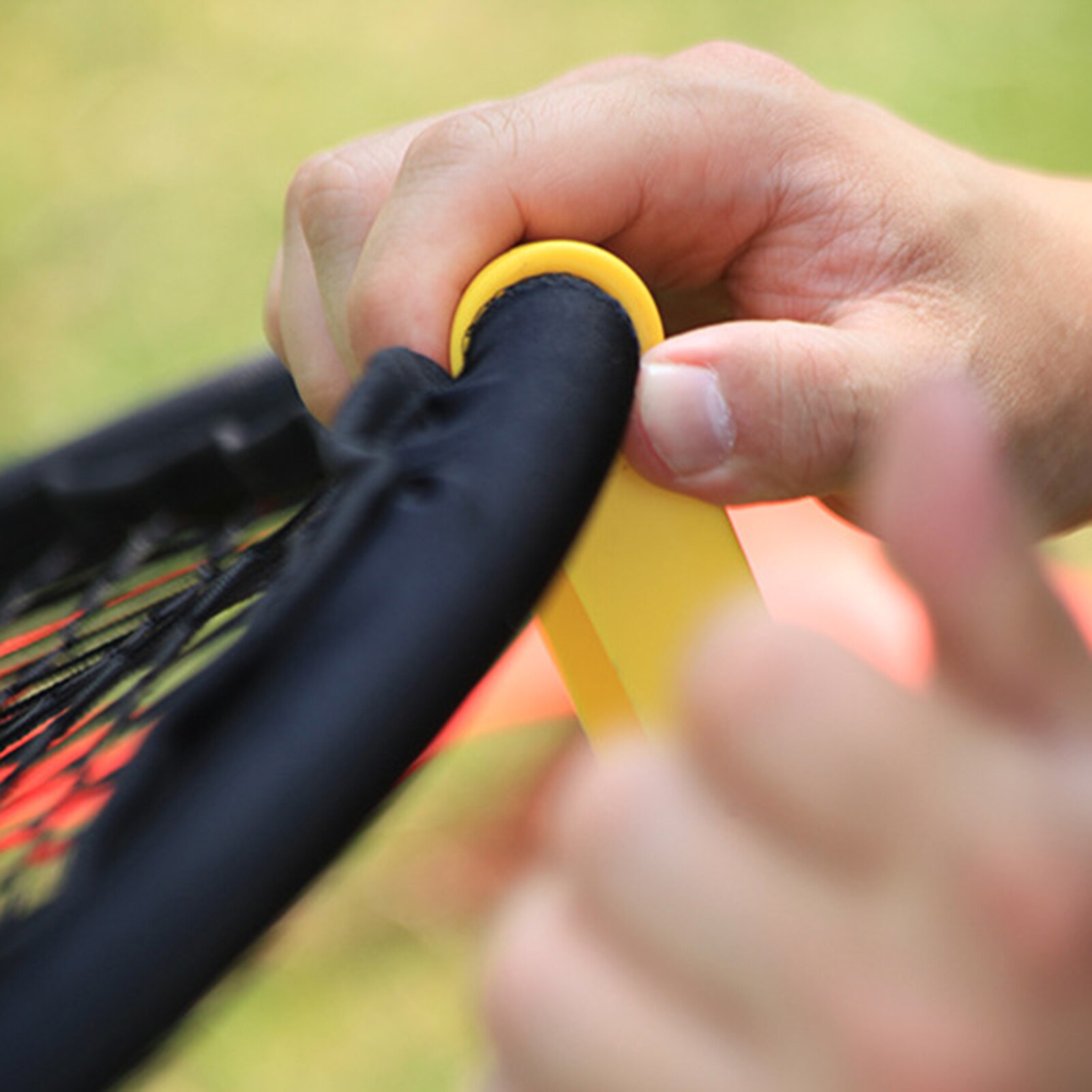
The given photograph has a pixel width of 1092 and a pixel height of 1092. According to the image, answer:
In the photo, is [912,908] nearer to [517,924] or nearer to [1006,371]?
[517,924]

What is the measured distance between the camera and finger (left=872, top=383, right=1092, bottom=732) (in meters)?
0.21

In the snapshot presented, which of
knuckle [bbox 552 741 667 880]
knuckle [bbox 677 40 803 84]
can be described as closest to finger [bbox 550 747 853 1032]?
knuckle [bbox 552 741 667 880]

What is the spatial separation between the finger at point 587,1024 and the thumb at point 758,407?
1.00ft

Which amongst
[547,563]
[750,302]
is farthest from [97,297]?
[547,563]

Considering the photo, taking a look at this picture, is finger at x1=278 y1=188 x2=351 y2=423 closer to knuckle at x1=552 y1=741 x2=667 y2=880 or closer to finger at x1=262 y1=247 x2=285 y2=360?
finger at x1=262 y1=247 x2=285 y2=360

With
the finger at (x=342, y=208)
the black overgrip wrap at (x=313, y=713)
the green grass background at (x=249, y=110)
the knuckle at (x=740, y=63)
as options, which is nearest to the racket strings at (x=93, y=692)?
the black overgrip wrap at (x=313, y=713)

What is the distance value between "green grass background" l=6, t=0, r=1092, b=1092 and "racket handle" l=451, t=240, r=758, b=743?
3.46ft

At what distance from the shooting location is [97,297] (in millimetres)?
2301

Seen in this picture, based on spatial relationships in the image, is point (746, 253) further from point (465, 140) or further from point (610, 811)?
point (610, 811)

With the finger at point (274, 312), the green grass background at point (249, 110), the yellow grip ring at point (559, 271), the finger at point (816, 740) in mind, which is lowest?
the green grass background at point (249, 110)

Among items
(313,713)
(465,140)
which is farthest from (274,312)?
(313,713)

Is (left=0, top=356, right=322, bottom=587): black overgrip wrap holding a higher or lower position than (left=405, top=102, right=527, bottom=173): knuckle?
lower

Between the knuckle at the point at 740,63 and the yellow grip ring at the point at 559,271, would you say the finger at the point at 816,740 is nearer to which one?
the yellow grip ring at the point at 559,271

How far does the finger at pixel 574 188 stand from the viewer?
592 mm
